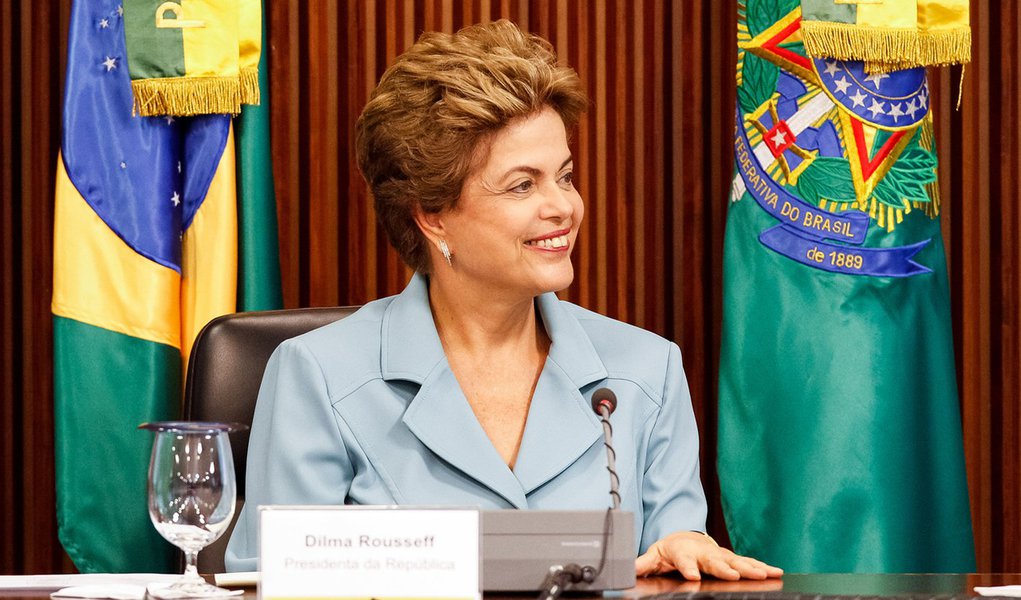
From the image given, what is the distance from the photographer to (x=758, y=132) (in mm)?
2717

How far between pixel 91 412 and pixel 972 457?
7.32 ft

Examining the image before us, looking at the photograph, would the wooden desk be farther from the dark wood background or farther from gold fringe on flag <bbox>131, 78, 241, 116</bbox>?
the dark wood background

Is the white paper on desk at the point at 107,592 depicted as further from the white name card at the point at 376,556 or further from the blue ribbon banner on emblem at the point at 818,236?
the blue ribbon banner on emblem at the point at 818,236

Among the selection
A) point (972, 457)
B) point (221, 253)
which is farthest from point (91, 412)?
point (972, 457)

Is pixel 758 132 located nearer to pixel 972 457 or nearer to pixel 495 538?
pixel 972 457

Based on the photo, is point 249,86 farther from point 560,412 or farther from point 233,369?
point 560,412

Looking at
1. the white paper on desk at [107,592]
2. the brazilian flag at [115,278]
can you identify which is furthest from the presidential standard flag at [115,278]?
the white paper on desk at [107,592]

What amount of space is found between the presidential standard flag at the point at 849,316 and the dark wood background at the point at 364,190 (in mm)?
594

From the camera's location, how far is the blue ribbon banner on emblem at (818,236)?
8.63 ft

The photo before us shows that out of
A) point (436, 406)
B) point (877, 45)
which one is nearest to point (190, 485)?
point (436, 406)

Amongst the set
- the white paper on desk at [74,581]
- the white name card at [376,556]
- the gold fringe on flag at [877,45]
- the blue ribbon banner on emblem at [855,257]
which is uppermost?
the gold fringe on flag at [877,45]

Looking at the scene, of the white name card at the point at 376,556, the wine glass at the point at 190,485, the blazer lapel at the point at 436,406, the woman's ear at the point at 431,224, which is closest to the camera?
the white name card at the point at 376,556

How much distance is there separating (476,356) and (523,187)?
0.30m

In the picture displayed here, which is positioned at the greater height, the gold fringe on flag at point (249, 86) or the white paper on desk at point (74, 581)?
the gold fringe on flag at point (249, 86)
